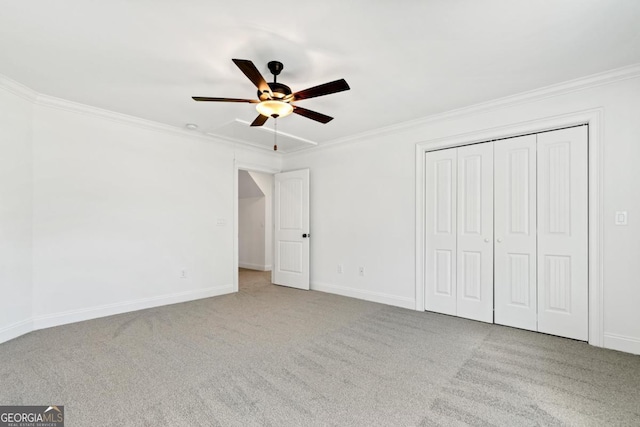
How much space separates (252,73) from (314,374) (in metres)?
2.18

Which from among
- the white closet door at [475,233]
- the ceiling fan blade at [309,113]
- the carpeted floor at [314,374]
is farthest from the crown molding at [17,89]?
the white closet door at [475,233]

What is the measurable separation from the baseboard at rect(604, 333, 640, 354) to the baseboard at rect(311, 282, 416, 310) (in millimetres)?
1819

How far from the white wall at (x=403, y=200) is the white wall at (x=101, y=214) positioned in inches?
63.1

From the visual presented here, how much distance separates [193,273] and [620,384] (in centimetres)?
459

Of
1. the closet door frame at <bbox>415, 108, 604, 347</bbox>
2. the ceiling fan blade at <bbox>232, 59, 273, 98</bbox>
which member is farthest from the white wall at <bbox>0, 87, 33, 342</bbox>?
the closet door frame at <bbox>415, 108, 604, 347</bbox>

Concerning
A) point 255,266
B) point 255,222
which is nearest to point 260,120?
point 255,222

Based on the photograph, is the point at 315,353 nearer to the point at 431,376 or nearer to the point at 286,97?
the point at 431,376

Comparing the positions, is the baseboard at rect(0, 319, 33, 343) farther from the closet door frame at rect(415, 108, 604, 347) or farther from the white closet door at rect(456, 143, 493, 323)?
the closet door frame at rect(415, 108, 604, 347)

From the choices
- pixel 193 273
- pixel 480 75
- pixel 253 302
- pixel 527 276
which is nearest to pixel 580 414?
pixel 527 276

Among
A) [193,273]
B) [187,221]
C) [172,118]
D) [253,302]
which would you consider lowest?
[253,302]

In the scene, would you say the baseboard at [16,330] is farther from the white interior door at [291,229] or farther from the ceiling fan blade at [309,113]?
the ceiling fan blade at [309,113]

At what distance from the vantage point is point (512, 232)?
10.7 ft

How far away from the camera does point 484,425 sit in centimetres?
171

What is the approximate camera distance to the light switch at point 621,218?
105 inches
